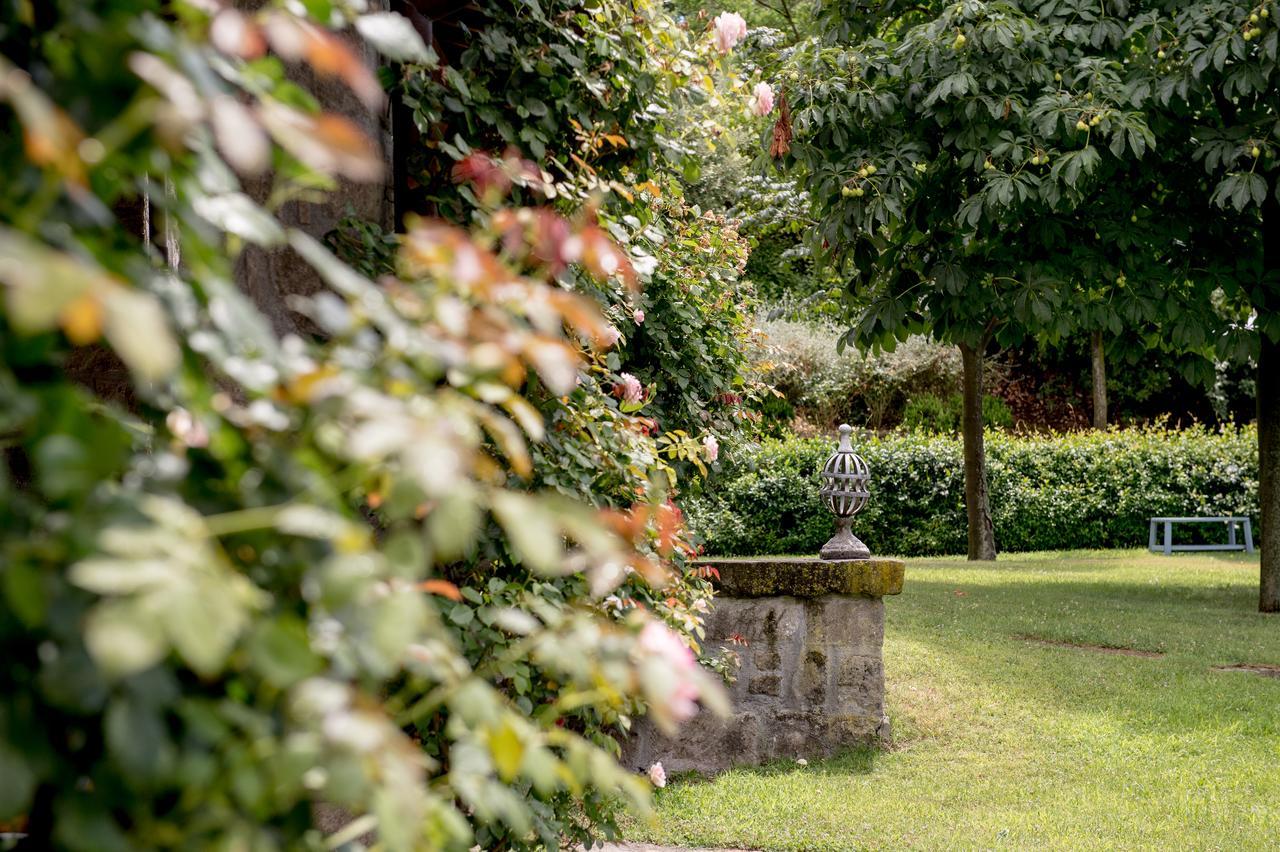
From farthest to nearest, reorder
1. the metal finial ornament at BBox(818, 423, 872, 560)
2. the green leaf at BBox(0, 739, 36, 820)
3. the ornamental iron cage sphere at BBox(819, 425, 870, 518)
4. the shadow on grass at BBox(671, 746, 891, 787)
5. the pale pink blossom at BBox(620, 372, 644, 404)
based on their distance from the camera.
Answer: the ornamental iron cage sphere at BBox(819, 425, 870, 518)
the metal finial ornament at BBox(818, 423, 872, 560)
the shadow on grass at BBox(671, 746, 891, 787)
the pale pink blossom at BBox(620, 372, 644, 404)
the green leaf at BBox(0, 739, 36, 820)

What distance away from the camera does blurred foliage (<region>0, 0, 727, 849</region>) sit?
2.24 feet

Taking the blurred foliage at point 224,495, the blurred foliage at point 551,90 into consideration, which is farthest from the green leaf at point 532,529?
the blurred foliage at point 551,90

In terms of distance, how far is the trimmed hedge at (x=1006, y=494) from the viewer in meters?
13.3

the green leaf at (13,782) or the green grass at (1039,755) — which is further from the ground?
the green leaf at (13,782)

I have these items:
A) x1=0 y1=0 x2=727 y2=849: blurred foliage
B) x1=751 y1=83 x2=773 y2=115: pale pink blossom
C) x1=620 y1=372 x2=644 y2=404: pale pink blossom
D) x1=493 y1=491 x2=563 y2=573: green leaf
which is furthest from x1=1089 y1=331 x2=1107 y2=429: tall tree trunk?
x1=493 y1=491 x2=563 y2=573: green leaf

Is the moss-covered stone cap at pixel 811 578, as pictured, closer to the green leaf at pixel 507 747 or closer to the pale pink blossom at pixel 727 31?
the pale pink blossom at pixel 727 31

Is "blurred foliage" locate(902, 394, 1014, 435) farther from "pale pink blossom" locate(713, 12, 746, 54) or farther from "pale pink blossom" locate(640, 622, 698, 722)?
"pale pink blossom" locate(640, 622, 698, 722)

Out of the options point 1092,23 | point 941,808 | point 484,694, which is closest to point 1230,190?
point 1092,23

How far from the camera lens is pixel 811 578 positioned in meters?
5.05

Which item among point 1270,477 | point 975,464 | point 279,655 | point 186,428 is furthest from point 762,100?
point 975,464

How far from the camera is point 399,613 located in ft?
2.54

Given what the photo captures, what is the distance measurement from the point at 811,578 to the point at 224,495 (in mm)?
4335

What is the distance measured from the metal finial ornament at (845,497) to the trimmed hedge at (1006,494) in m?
7.65

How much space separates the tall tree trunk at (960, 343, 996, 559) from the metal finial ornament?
7.03m
